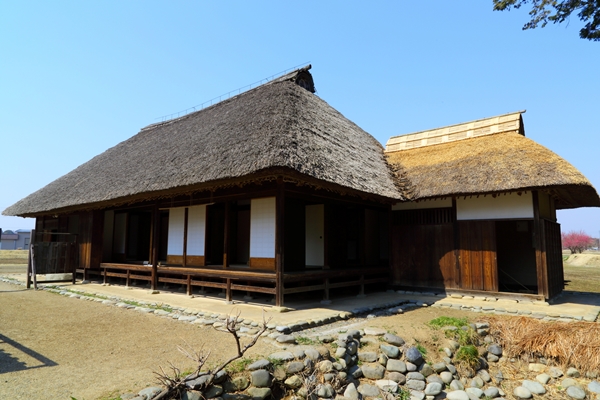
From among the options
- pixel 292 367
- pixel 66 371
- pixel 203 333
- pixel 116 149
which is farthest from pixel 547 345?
pixel 116 149

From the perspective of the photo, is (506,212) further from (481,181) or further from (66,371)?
(66,371)

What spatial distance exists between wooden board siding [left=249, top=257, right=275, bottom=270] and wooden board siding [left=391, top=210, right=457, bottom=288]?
4.09 metres

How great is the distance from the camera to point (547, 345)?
5.84 m

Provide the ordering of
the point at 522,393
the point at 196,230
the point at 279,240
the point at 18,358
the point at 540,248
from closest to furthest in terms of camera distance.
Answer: the point at 18,358 → the point at 522,393 → the point at 279,240 → the point at 540,248 → the point at 196,230

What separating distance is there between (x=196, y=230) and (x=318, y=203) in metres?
3.33

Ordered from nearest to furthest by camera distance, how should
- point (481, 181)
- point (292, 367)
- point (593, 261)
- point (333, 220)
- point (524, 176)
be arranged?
point (292, 367) → point (524, 176) → point (481, 181) → point (333, 220) → point (593, 261)

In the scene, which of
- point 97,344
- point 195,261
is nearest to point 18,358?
point 97,344

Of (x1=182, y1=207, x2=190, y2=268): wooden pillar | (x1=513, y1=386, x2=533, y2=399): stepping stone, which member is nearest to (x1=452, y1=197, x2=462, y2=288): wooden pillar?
(x1=513, y1=386, x2=533, y2=399): stepping stone

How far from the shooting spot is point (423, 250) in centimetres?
991

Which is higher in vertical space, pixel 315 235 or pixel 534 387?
pixel 315 235

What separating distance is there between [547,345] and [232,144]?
279 inches

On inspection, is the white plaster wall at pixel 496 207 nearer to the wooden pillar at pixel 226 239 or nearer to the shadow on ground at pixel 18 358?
the wooden pillar at pixel 226 239

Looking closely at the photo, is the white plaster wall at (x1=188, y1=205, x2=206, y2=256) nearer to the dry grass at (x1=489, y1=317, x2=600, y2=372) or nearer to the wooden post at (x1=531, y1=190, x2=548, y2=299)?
the dry grass at (x1=489, y1=317, x2=600, y2=372)

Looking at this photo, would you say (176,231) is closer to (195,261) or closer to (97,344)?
(195,261)
